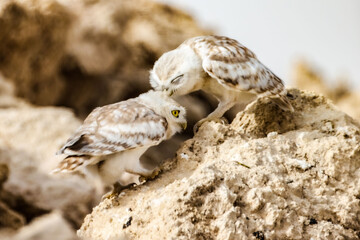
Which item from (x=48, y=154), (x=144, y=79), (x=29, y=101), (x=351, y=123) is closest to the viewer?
(x=351, y=123)

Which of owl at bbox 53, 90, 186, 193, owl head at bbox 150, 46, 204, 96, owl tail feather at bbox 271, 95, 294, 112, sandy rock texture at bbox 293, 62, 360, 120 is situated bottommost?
owl at bbox 53, 90, 186, 193

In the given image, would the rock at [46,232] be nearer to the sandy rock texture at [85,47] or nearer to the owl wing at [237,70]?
the owl wing at [237,70]

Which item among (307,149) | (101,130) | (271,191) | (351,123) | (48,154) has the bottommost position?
(48,154)

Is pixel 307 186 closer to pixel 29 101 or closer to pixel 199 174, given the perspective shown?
pixel 199 174

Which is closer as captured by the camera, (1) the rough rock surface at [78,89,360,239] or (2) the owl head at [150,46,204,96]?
(1) the rough rock surface at [78,89,360,239]

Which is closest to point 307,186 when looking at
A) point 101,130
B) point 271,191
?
point 271,191

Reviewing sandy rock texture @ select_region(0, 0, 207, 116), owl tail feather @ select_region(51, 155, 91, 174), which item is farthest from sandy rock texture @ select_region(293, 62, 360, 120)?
owl tail feather @ select_region(51, 155, 91, 174)

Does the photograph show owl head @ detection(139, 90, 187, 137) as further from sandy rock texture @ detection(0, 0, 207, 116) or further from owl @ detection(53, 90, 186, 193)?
sandy rock texture @ detection(0, 0, 207, 116)

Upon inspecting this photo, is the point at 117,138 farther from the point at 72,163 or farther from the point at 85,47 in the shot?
the point at 85,47
